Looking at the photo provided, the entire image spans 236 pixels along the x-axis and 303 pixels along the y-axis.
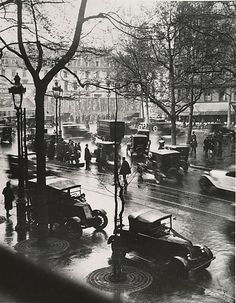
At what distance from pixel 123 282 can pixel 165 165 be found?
1049 centimetres

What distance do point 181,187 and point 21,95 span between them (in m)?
8.09

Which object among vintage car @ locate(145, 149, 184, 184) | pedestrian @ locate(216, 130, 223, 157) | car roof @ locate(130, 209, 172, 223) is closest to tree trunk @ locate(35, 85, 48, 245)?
car roof @ locate(130, 209, 172, 223)

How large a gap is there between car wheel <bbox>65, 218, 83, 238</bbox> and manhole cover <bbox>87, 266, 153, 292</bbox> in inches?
87.7

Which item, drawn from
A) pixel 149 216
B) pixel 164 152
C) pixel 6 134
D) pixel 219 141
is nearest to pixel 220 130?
pixel 219 141

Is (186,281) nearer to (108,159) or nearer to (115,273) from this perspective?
(115,273)

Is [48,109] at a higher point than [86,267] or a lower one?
higher

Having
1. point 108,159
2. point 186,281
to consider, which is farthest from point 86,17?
point 108,159

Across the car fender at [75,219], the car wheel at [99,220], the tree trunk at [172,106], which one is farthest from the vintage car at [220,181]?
the car fender at [75,219]

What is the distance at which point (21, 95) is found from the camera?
1135 centimetres

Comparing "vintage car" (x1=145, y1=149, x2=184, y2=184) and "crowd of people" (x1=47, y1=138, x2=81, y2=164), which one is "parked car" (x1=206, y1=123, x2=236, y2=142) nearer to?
"vintage car" (x1=145, y1=149, x2=184, y2=184)

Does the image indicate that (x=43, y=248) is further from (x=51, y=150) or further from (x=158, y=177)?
(x=158, y=177)

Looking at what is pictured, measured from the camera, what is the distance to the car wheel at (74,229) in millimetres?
10992

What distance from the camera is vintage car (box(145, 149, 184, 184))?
1794 cm

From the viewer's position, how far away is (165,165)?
60.0ft
